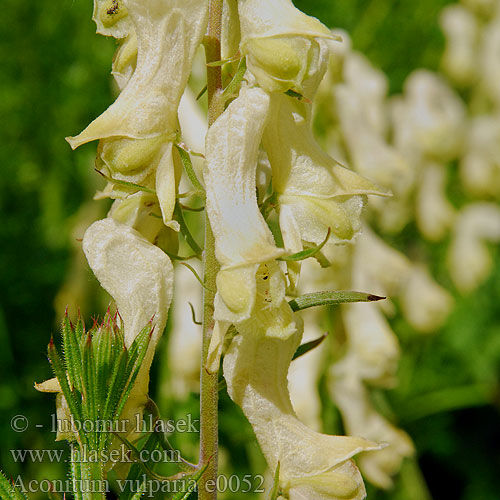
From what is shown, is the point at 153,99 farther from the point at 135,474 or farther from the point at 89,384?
the point at 135,474

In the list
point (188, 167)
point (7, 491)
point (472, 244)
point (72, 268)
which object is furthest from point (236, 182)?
point (472, 244)

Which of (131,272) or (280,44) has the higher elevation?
(280,44)

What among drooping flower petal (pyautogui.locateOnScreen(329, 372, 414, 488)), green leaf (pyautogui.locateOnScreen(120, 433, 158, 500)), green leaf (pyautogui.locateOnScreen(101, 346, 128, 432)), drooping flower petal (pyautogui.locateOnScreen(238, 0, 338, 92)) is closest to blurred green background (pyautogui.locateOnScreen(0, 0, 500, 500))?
drooping flower petal (pyautogui.locateOnScreen(329, 372, 414, 488))

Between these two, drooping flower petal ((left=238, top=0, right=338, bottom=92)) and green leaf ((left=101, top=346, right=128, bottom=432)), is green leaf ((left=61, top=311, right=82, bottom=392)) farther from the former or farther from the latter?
drooping flower petal ((left=238, top=0, right=338, bottom=92))

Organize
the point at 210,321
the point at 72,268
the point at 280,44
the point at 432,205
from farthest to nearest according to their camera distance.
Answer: the point at 432,205
the point at 72,268
the point at 210,321
the point at 280,44

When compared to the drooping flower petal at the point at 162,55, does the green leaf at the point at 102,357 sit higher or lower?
lower

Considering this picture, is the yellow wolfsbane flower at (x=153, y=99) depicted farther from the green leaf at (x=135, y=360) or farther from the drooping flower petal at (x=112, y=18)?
the green leaf at (x=135, y=360)

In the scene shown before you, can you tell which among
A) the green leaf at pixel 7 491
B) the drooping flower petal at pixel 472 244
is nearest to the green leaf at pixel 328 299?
the green leaf at pixel 7 491
